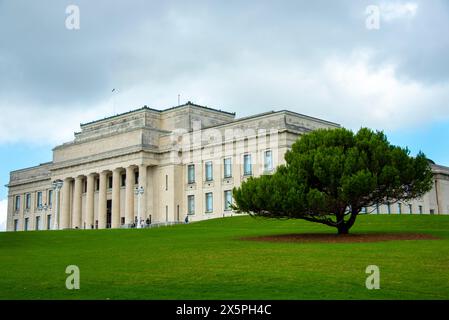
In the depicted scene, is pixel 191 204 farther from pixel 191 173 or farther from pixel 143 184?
pixel 143 184

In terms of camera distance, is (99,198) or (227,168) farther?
(99,198)

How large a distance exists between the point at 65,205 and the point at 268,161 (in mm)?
36181

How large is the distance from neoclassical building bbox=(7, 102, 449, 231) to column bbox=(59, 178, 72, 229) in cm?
15

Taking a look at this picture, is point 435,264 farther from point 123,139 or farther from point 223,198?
point 123,139

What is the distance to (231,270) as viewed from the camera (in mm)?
22062

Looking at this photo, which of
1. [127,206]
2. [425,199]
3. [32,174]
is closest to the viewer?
[127,206]

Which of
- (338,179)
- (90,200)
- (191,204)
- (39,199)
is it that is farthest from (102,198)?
(338,179)

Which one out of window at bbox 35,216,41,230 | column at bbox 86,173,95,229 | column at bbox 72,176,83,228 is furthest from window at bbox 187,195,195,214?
window at bbox 35,216,41,230

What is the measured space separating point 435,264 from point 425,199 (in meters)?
73.0

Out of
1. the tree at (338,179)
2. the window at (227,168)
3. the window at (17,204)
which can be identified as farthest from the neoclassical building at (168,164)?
the tree at (338,179)

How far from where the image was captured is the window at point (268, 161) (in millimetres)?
71625

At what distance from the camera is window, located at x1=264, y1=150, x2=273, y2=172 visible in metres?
71.6

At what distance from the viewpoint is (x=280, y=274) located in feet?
68.0
